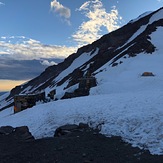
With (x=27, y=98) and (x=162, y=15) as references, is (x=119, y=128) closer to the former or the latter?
(x=27, y=98)

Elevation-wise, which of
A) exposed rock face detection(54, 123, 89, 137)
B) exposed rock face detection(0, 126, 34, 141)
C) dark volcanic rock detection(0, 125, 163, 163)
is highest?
exposed rock face detection(54, 123, 89, 137)

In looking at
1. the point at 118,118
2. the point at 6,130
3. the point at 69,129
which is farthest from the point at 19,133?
the point at 118,118

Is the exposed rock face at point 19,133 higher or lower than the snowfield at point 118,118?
lower

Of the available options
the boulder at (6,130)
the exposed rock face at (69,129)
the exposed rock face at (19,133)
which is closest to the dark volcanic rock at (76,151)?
the exposed rock face at (69,129)

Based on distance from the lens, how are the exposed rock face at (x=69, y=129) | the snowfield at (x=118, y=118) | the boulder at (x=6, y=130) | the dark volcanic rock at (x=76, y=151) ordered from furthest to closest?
the boulder at (x=6, y=130), the exposed rock face at (x=69, y=129), the snowfield at (x=118, y=118), the dark volcanic rock at (x=76, y=151)

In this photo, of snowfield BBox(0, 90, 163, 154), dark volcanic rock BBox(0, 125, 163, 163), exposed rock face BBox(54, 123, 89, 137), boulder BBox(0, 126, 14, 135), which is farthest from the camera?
boulder BBox(0, 126, 14, 135)

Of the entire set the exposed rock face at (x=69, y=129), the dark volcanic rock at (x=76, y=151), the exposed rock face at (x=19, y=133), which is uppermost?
the exposed rock face at (x=69, y=129)

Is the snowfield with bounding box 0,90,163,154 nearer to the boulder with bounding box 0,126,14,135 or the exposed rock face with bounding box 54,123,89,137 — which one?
the exposed rock face with bounding box 54,123,89,137

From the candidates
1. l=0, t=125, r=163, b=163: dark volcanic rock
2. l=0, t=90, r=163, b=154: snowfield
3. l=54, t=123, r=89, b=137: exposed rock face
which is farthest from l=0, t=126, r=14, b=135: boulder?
l=54, t=123, r=89, b=137: exposed rock face

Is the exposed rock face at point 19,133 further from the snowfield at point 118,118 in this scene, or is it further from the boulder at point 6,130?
the snowfield at point 118,118

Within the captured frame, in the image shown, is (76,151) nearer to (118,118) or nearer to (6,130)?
(118,118)

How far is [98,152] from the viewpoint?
12453 millimetres

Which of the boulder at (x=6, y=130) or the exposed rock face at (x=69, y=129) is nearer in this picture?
the exposed rock face at (x=69, y=129)

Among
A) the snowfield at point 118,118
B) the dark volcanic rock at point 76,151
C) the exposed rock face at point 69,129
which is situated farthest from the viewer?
the exposed rock face at point 69,129
